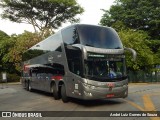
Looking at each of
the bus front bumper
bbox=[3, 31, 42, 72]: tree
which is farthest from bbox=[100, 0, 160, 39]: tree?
the bus front bumper

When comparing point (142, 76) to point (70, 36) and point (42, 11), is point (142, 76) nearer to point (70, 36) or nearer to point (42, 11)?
point (42, 11)

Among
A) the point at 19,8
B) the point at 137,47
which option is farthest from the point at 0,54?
the point at 137,47

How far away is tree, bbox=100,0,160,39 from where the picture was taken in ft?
146

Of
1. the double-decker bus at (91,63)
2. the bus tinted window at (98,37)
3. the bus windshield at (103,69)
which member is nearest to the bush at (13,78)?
the double-decker bus at (91,63)

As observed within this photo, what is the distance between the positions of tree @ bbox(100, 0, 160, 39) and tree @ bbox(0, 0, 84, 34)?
4776 millimetres

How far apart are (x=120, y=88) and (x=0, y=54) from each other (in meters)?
35.6

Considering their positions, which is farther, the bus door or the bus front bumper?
the bus door

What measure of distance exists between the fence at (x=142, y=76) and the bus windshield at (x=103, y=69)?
30458mm

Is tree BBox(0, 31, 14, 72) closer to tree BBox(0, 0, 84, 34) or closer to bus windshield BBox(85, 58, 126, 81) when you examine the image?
tree BBox(0, 0, 84, 34)

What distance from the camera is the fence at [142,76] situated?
44.1 metres

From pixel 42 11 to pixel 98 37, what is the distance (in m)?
32.6

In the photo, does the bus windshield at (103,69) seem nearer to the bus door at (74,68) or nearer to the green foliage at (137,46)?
the bus door at (74,68)

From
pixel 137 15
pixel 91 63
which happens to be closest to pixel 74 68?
pixel 91 63

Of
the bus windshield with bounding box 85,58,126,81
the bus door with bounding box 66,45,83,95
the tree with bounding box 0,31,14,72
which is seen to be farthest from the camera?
the tree with bounding box 0,31,14,72
